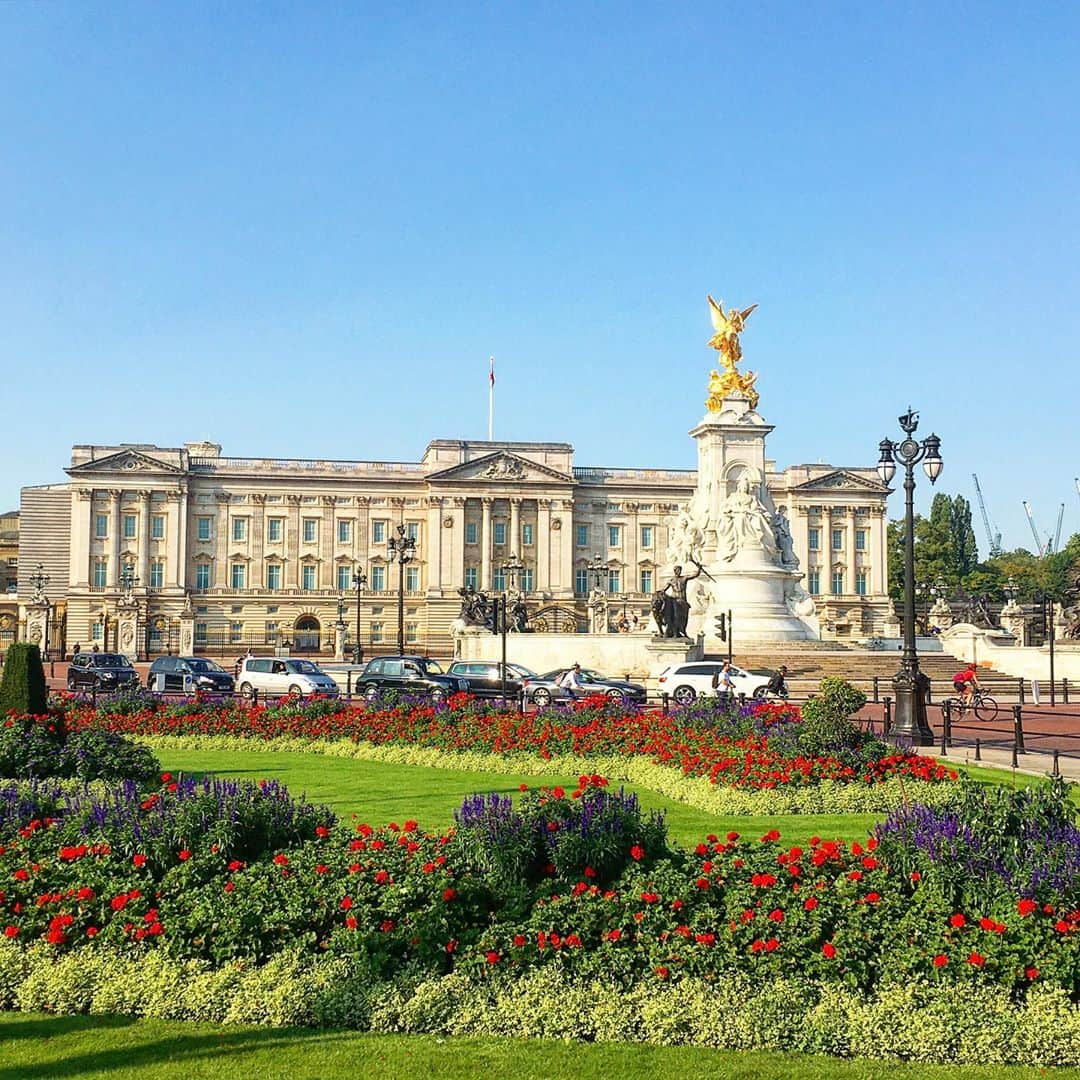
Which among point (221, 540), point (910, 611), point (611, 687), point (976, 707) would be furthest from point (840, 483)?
point (910, 611)

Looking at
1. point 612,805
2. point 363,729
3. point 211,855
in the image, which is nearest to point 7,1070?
point 211,855

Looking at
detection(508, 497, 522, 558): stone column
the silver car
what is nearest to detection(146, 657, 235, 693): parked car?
the silver car

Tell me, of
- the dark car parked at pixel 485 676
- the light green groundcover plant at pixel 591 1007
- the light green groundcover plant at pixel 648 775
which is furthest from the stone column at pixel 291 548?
the light green groundcover plant at pixel 591 1007

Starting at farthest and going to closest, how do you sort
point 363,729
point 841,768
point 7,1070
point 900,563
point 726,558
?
point 900,563 → point 726,558 → point 363,729 → point 841,768 → point 7,1070

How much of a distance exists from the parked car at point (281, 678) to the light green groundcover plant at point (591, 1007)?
94.4 ft

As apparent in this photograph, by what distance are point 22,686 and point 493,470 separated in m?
86.9

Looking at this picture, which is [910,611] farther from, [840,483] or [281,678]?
[840,483]

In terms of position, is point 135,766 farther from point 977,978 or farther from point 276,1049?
point 977,978

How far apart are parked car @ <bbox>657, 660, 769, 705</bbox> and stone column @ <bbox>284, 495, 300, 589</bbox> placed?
7262cm

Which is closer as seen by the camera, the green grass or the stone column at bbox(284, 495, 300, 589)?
the green grass

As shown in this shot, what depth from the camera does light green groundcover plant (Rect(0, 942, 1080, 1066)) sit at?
6977mm

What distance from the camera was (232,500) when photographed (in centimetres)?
10350

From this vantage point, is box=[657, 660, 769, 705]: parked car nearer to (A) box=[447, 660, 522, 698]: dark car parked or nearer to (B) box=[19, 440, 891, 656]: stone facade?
(A) box=[447, 660, 522, 698]: dark car parked

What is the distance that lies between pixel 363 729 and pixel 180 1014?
14.8 m
